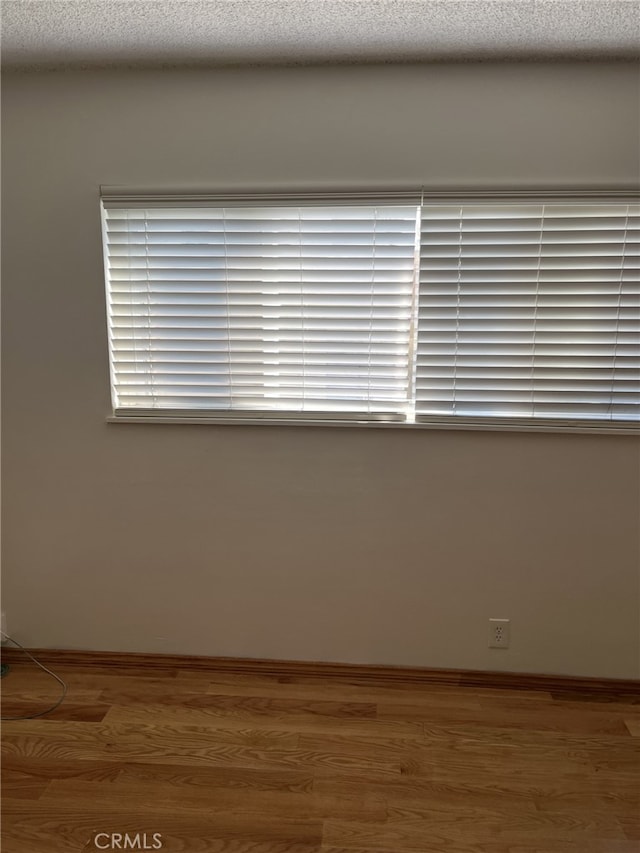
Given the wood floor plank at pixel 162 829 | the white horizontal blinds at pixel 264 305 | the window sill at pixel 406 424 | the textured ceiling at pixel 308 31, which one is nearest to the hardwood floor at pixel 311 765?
the wood floor plank at pixel 162 829

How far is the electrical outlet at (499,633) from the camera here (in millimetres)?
2635

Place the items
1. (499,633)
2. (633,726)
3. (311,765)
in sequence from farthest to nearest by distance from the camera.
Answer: (499,633)
(633,726)
(311,765)

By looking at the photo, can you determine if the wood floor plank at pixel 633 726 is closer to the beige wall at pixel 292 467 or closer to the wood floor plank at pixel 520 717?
the wood floor plank at pixel 520 717

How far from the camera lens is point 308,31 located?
2.20 meters

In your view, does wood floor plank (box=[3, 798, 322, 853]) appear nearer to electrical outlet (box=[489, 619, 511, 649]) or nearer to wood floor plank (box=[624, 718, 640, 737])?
electrical outlet (box=[489, 619, 511, 649])

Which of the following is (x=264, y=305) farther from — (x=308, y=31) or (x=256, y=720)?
(x=256, y=720)

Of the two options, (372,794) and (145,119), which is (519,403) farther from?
(145,119)

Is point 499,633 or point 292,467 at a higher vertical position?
point 292,467

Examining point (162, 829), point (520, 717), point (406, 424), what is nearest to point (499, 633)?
point (520, 717)

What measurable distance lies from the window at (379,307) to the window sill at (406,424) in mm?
16

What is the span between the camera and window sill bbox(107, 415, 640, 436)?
2502 mm

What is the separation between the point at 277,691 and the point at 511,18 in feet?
8.47

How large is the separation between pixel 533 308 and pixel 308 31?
128cm

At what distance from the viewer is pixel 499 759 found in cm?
220
